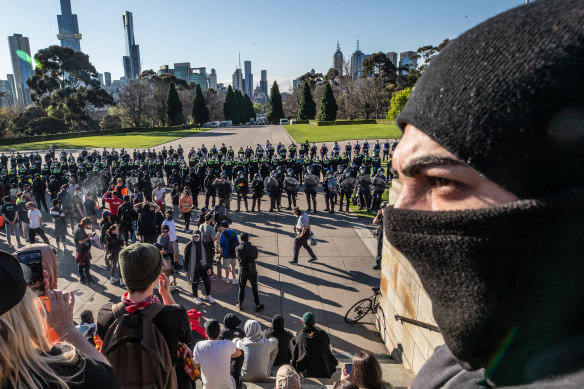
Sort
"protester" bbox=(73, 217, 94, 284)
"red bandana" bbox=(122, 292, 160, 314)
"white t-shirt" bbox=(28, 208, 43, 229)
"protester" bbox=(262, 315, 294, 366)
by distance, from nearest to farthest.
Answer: "red bandana" bbox=(122, 292, 160, 314), "protester" bbox=(262, 315, 294, 366), "protester" bbox=(73, 217, 94, 284), "white t-shirt" bbox=(28, 208, 43, 229)

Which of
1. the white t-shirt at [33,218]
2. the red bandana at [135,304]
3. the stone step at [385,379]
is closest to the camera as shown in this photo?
the red bandana at [135,304]

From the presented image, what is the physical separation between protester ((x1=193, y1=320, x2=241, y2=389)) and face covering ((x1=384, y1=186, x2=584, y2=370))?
4.22 metres

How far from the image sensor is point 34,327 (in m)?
1.72

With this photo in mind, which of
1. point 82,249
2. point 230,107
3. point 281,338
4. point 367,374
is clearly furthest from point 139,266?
point 230,107

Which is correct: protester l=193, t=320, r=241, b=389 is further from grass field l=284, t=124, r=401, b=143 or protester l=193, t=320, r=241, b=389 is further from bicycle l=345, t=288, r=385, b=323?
grass field l=284, t=124, r=401, b=143

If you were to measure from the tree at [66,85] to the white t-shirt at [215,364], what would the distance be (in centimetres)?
6964

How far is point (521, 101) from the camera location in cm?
66

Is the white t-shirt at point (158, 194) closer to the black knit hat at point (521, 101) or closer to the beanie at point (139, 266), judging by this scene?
the beanie at point (139, 266)

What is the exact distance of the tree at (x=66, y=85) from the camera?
61.2 metres

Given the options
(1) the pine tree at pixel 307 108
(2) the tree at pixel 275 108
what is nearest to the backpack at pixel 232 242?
(1) the pine tree at pixel 307 108

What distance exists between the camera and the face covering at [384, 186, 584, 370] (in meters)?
0.65

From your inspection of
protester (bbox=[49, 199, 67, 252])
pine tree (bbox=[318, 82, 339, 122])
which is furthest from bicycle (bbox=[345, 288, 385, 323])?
pine tree (bbox=[318, 82, 339, 122])

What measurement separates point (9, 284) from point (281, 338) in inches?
197

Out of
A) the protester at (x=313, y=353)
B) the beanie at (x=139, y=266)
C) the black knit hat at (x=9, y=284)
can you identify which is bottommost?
the protester at (x=313, y=353)
